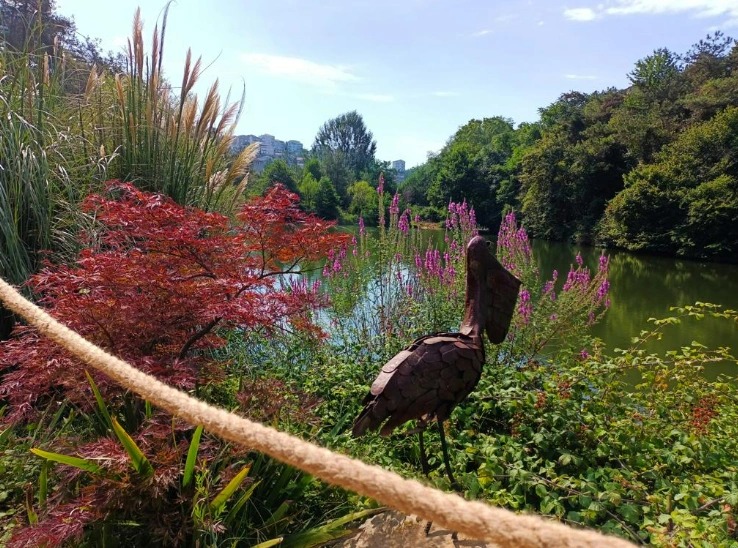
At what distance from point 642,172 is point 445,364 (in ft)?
66.4

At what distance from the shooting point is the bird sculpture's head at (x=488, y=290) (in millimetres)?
1895

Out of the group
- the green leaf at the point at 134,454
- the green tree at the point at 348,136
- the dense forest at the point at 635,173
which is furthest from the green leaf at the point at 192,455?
the green tree at the point at 348,136

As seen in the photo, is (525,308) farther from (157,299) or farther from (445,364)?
(157,299)

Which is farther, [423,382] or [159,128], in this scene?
[159,128]

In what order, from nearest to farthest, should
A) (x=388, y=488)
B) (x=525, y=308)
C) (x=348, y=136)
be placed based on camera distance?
1. (x=388, y=488)
2. (x=525, y=308)
3. (x=348, y=136)

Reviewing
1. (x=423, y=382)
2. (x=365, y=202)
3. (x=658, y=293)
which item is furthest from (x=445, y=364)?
(x=365, y=202)

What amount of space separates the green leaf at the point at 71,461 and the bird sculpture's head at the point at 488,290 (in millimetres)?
1458

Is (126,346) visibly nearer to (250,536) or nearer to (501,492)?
(250,536)

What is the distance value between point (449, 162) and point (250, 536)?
104 feet

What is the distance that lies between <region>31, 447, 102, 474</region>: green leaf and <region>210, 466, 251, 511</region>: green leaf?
391 mm

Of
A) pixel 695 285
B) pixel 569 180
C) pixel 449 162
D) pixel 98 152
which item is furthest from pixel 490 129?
pixel 98 152

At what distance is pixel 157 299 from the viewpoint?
2.06 metres

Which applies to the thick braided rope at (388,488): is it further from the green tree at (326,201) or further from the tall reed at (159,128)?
the green tree at (326,201)

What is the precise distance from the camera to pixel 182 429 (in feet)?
5.54
